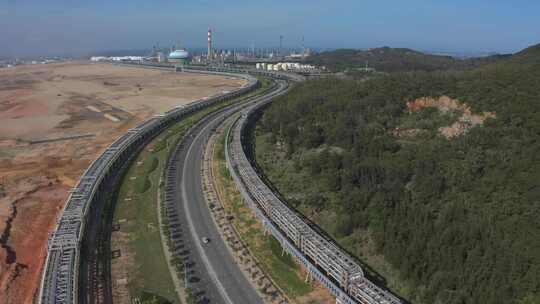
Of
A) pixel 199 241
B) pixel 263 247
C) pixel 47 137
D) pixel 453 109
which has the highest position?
pixel 453 109

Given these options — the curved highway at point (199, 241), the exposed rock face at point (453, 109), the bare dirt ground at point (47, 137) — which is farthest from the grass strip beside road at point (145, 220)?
the exposed rock face at point (453, 109)

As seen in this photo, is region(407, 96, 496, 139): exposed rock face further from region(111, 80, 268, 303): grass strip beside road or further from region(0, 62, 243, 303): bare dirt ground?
region(0, 62, 243, 303): bare dirt ground

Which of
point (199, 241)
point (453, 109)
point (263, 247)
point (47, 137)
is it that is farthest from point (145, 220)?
point (47, 137)

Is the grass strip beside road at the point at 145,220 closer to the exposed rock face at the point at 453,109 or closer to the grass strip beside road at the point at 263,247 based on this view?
the grass strip beside road at the point at 263,247

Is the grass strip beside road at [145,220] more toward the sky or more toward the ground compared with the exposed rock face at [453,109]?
more toward the ground

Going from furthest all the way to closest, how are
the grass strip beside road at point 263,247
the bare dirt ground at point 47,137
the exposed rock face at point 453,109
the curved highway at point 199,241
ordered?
the exposed rock face at point 453,109
the bare dirt ground at point 47,137
the grass strip beside road at point 263,247
the curved highway at point 199,241

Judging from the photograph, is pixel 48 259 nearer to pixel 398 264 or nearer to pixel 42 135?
pixel 398 264

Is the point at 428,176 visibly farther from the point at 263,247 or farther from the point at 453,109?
the point at 453,109

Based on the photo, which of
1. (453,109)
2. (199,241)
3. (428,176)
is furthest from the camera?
(453,109)
